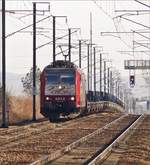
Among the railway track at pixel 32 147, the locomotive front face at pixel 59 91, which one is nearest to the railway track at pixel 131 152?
the railway track at pixel 32 147

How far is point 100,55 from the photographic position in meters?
110

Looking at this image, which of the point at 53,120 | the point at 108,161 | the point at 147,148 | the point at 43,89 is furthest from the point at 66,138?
the point at 53,120

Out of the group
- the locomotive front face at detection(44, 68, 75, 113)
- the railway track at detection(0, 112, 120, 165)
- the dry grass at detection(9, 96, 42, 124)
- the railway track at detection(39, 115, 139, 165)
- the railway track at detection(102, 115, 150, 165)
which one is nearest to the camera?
the railway track at detection(39, 115, 139, 165)

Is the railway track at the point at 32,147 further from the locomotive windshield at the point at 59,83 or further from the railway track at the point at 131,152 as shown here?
the locomotive windshield at the point at 59,83

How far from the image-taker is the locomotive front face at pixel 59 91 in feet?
142

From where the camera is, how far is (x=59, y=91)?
143 feet

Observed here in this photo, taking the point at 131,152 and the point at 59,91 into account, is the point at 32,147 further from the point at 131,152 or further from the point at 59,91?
the point at 59,91

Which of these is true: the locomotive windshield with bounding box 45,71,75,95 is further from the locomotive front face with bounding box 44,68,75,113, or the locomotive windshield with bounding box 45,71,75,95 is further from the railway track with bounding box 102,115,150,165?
the railway track with bounding box 102,115,150,165

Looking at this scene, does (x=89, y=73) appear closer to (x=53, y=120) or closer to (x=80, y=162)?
(x=53, y=120)

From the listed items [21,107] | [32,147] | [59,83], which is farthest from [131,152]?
[21,107]

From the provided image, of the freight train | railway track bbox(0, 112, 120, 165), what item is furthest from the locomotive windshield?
railway track bbox(0, 112, 120, 165)

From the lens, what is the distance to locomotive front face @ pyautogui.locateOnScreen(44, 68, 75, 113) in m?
43.4

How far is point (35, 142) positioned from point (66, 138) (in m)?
2.91

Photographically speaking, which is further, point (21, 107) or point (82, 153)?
point (21, 107)
